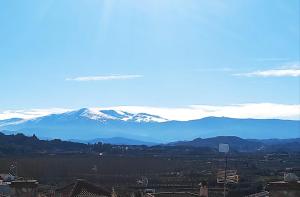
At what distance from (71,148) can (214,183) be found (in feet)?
275

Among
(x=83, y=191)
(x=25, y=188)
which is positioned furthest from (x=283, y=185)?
(x=83, y=191)

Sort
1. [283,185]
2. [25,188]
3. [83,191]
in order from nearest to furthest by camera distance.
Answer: [283,185]
[25,188]
[83,191]

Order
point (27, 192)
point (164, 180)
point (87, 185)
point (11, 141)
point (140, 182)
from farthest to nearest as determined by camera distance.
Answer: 1. point (11, 141)
2. point (164, 180)
3. point (140, 182)
4. point (87, 185)
5. point (27, 192)

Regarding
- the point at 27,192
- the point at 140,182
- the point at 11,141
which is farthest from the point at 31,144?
the point at 27,192

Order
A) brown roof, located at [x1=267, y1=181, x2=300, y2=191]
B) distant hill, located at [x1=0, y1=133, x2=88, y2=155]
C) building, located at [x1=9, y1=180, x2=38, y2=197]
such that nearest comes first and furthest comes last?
brown roof, located at [x1=267, y1=181, x2=300, y2=191]
building, located at [x1=9, y1=180, x2=38, y2=197]
distant hill, located at [x1=0, y1=133, x2=88, y2=155]

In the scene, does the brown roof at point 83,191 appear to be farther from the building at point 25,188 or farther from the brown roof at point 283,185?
the brown roof at point 283,185

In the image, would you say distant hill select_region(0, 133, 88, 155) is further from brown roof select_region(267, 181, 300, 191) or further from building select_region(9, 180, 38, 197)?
brown roof select_region(267, 181, 300, 191)

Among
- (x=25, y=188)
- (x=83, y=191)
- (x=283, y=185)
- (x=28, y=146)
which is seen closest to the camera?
(x=283, y=185)

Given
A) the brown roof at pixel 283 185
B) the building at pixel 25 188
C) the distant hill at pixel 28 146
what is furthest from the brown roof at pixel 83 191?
the distant hill at pixel 28 146

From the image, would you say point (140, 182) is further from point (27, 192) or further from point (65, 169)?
point (27, 192)

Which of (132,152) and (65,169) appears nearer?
(65,169)

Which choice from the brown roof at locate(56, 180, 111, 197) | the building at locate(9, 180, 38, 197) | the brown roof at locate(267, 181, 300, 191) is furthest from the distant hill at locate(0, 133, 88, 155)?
the brown roof at locate(267, 181, 300, 191)

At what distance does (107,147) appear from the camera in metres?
170

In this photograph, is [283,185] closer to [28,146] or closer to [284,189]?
[284,189]
